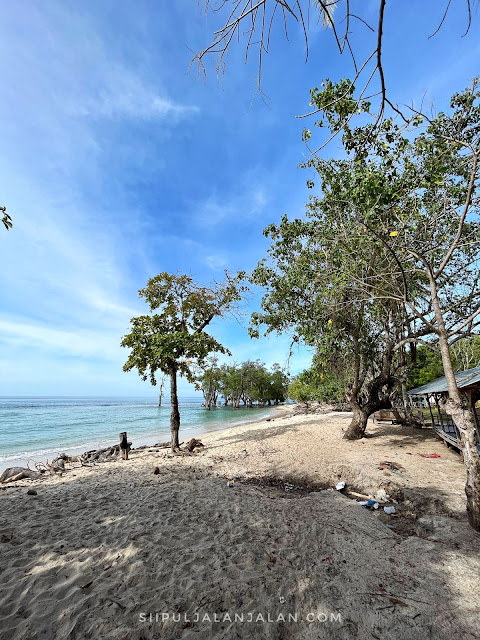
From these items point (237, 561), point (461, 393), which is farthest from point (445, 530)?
point (461, 393)

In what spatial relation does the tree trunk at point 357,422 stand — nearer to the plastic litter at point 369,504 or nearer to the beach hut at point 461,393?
the beach hut at point 461,393

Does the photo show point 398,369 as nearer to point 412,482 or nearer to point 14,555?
point 412,482

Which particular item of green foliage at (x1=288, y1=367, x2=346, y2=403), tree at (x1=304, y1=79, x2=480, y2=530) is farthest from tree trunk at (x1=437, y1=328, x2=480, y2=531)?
green foliage at (x1=288, y1=367, x2=346, y2=403)

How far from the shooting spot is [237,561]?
12.1 feet

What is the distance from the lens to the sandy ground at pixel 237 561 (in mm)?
2672

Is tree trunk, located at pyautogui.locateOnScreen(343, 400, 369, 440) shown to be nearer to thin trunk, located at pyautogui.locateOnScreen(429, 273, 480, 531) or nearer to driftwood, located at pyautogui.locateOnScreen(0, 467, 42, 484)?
thin trunk, located at pyautogui.locateOnScreen(429, 273, 480, 531)

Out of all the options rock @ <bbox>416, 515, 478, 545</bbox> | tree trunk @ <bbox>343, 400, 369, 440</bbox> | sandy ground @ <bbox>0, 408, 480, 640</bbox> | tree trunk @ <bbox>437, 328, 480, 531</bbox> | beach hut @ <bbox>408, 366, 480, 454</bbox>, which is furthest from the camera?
tree trunk @ <bbox>343, 400, 369, 440</bbox>

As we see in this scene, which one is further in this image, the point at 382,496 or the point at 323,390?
the point at 323,390

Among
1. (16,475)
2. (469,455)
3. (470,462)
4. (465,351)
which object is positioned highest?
(465,351)

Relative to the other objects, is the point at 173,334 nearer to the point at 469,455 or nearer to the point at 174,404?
the point at 174,404

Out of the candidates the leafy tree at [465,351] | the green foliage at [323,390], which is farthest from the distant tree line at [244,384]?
the leafy tree at [465,351]

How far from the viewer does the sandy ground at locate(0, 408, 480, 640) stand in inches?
105

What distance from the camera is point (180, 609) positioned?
2.85 meters

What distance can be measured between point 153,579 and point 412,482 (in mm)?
6413
